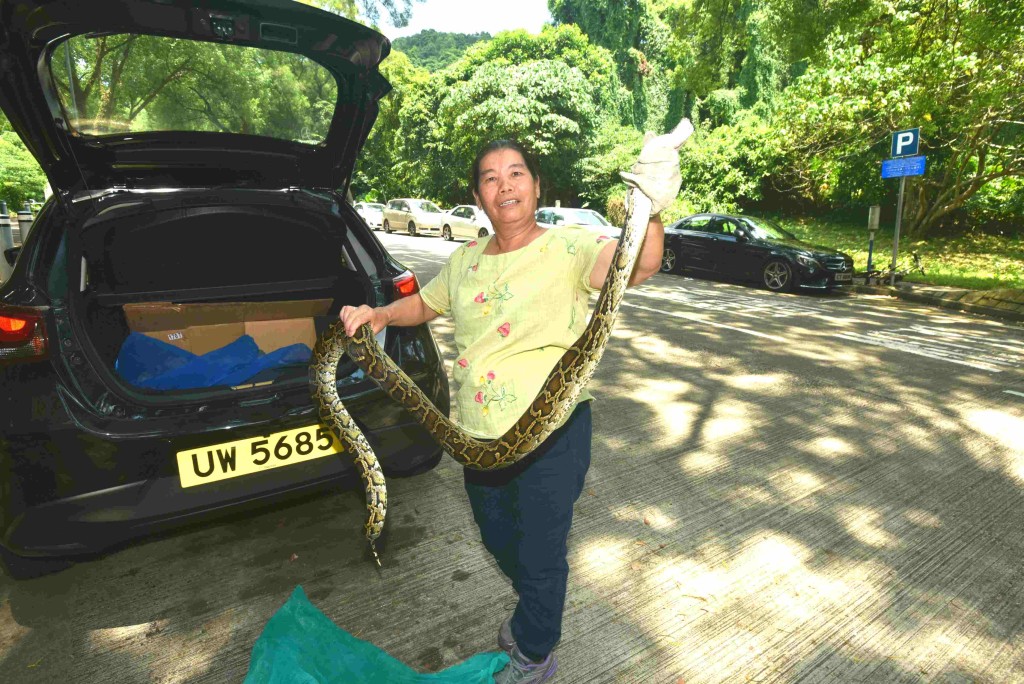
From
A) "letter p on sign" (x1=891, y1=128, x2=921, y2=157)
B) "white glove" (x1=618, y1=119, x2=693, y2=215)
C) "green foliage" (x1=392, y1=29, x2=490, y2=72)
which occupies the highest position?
"green foliage" (x1=392, y1=29, x2=490, y2=72)

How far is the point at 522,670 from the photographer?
200 cm

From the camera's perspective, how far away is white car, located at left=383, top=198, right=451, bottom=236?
24.7m

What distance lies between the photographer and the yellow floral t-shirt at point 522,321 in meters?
1.82

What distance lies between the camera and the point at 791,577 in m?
2.62

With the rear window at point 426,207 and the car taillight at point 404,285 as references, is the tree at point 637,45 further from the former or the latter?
the car taillight at point 404,285

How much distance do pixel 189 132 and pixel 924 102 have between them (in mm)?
13536

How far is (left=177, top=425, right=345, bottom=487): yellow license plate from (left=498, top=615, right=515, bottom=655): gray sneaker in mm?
1004

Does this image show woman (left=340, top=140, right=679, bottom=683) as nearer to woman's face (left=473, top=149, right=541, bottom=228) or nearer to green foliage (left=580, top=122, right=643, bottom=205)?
woman's face (left=473, top=149, right=541, bottom=228)

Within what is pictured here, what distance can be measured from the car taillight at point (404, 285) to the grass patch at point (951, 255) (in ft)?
40.6

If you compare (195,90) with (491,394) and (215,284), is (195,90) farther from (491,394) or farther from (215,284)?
(491,394)

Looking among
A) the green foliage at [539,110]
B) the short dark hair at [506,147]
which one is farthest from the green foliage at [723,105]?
the short dark hair at [506,147]

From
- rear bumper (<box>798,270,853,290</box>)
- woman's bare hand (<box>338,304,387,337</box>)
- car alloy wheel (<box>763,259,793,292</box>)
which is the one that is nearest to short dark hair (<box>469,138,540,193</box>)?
woman's bare hand (<box>338,304,387,337</box>)

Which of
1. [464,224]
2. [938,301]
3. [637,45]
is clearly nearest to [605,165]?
[464,224]

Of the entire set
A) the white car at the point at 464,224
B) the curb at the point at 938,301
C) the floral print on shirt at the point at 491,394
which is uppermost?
Result: the floral print on shirt at the point at 491,394
